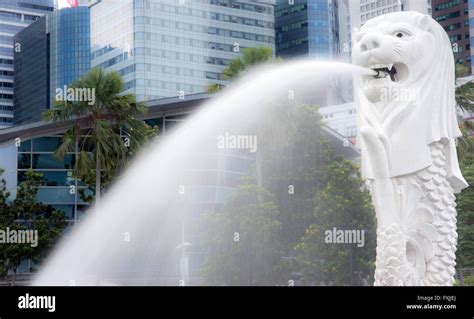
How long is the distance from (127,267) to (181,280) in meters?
1.91

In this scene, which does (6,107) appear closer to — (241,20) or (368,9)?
(241,20)

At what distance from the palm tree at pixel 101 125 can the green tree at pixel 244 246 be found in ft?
15.6

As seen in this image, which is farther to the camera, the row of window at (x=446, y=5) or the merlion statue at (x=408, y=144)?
the row of window at (x=446, y=5)

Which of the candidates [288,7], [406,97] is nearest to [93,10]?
[288,7]

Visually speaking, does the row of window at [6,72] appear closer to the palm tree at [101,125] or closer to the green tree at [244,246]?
the palm tree at [101,125]

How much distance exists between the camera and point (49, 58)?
117m

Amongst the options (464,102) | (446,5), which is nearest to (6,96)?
(446,5)

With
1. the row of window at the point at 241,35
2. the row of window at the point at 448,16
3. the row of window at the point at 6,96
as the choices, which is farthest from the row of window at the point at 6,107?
the row of window at the point at 448,16

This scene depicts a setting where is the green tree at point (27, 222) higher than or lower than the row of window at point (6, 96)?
lower

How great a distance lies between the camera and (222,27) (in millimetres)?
89375

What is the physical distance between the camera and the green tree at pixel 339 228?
30.4 metres

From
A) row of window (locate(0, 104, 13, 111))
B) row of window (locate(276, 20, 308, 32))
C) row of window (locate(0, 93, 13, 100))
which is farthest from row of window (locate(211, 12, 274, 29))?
row of window (locate(0, 93, 13, 100))

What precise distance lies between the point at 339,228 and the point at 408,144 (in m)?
10.4
